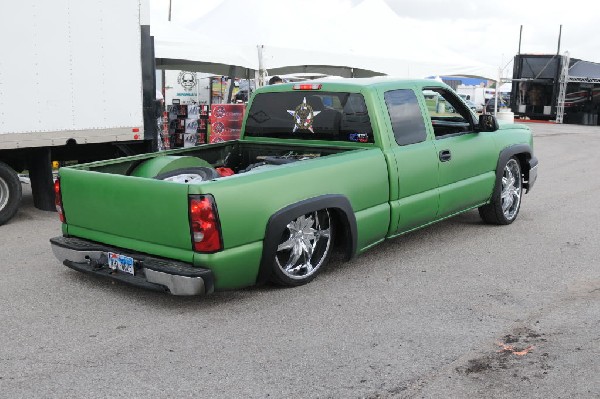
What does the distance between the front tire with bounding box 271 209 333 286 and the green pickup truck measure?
0.04ft

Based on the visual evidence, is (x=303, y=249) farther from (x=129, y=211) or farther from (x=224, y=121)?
(x=224, y=121)

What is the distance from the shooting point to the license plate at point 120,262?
465 cm

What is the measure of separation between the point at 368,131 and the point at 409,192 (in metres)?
0.65

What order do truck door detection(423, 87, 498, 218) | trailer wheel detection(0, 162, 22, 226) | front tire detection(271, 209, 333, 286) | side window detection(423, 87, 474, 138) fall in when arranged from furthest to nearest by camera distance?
1. trailer wheel detection(0, 162, 22, 226)
2. side window detection(423, 87, 474, 138)
3. truck door detection(423, 87, 498, 218)
4. front tire detection(271, 209, 333, 286)

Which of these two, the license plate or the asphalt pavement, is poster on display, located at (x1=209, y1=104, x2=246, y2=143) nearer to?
the asphalt pavement

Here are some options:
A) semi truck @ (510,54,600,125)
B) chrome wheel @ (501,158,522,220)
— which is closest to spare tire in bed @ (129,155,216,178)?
chrome wheel @ (501,158,522,220)

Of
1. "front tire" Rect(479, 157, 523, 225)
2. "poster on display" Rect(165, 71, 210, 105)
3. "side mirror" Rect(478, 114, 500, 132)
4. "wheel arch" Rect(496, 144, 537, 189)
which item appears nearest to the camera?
"side mirror" Rect(478, 114, 500, 132)

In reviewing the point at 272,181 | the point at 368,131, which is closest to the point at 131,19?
the point at 368,131

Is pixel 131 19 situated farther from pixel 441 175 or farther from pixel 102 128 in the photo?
pixel 441 175

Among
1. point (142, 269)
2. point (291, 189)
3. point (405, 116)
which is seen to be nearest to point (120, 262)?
point (142, 269)

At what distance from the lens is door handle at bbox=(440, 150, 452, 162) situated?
20.4 ft

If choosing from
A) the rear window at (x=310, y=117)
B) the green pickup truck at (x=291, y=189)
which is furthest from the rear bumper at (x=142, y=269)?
the rear window at (x=310, y=117)

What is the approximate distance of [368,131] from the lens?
5754mm

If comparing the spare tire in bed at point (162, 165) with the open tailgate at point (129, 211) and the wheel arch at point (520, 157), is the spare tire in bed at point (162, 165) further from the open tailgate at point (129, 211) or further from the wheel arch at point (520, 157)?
the wheel arch at point (520, 157)
